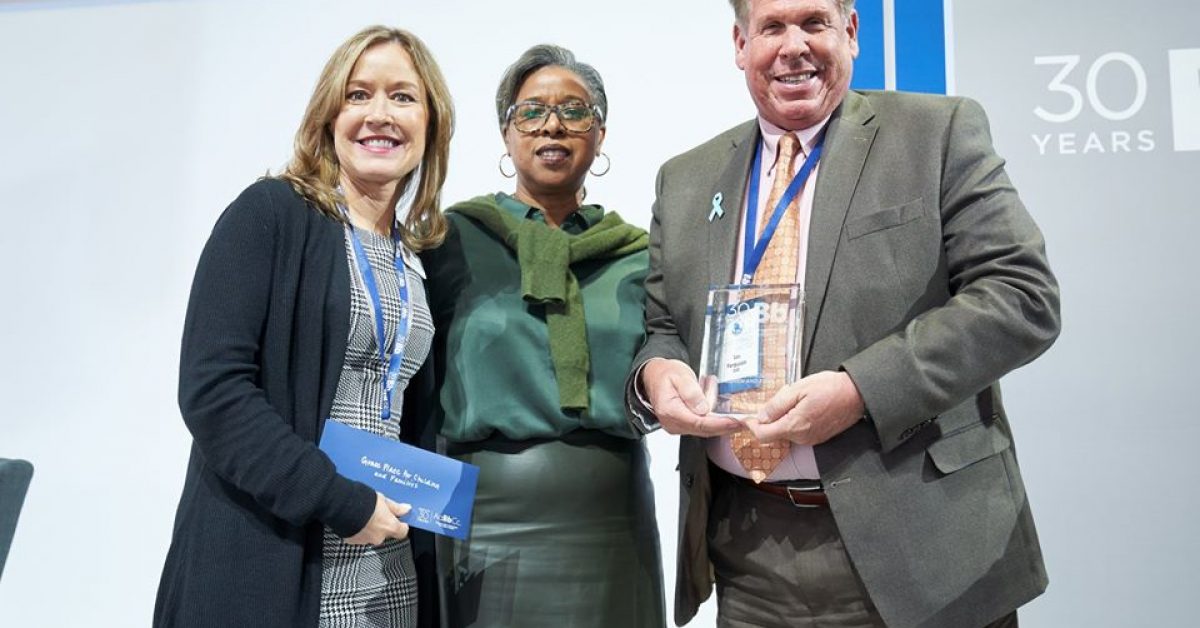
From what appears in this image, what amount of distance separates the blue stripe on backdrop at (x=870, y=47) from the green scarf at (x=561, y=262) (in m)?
1.35

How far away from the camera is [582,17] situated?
11.7ft

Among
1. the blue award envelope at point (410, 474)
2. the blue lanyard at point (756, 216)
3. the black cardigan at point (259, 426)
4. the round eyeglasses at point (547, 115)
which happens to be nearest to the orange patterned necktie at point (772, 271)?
the blue lanyard at point (756, 216)

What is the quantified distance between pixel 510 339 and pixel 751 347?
32.6 inches

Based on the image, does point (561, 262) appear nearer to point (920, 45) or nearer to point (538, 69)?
point (538, 69)

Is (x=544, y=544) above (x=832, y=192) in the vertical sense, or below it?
below

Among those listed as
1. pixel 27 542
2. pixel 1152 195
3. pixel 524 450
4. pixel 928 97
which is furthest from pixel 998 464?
pixel 27 542

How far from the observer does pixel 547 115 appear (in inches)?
95.0

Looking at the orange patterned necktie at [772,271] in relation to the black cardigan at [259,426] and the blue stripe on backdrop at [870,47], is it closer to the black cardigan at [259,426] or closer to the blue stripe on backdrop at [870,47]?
the black cardigan at [259,426]

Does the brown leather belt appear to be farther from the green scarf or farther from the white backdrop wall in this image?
the white backdrop wall

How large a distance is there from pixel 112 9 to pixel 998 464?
365 cm

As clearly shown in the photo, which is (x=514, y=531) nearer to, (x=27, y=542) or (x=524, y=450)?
(x=524, y=450)

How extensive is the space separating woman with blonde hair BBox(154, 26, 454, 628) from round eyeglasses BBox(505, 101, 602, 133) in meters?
0.39

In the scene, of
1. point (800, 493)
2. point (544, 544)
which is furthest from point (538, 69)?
point (800, 493)

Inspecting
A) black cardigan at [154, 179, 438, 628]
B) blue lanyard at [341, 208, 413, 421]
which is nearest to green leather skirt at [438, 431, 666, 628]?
blue lanyard at [341, 208, 413, 421]
